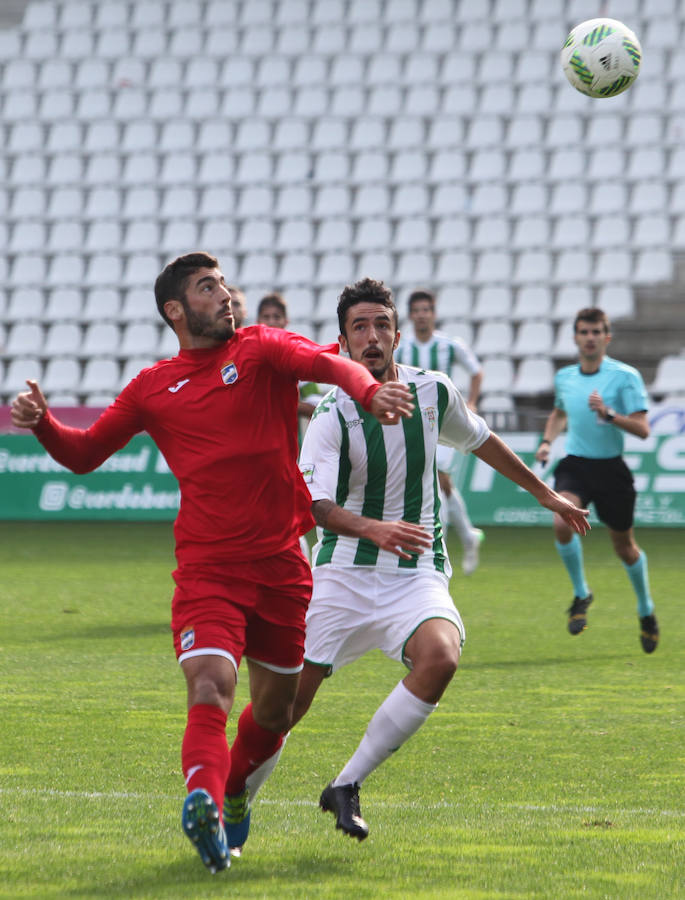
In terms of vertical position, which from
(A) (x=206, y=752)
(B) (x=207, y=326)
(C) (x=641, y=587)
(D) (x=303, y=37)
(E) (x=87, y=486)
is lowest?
(E) (x=87, y=486)

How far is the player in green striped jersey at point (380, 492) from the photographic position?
4.42m

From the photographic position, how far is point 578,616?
845cm

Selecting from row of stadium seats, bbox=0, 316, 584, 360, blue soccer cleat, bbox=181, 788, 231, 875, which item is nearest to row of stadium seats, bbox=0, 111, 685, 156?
row of stadium seats, bbox=0, 316, 584, 360

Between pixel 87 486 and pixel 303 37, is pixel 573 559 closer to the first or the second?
pixel 87 486

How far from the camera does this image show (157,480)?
15.4 meters

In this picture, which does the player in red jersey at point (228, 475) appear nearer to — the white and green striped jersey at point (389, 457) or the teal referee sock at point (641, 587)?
the white and green striped jersey at point (389, 457)

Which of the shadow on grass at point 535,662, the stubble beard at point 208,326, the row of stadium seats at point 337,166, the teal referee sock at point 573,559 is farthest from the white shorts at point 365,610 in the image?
the row of stadium seats at point 337,166

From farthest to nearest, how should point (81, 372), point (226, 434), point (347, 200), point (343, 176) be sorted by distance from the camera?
point (343, 176)
point (347, 200)
point (81, 372)
point (226, 434)

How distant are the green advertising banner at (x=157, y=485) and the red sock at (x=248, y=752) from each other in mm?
10079

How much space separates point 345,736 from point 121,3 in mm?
21456

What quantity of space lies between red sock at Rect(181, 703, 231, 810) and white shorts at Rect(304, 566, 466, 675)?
0.87 m

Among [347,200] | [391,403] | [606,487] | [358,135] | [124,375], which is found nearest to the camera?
[391,403]

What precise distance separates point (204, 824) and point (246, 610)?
694mm

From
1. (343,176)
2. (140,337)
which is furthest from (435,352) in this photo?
(343,176)
